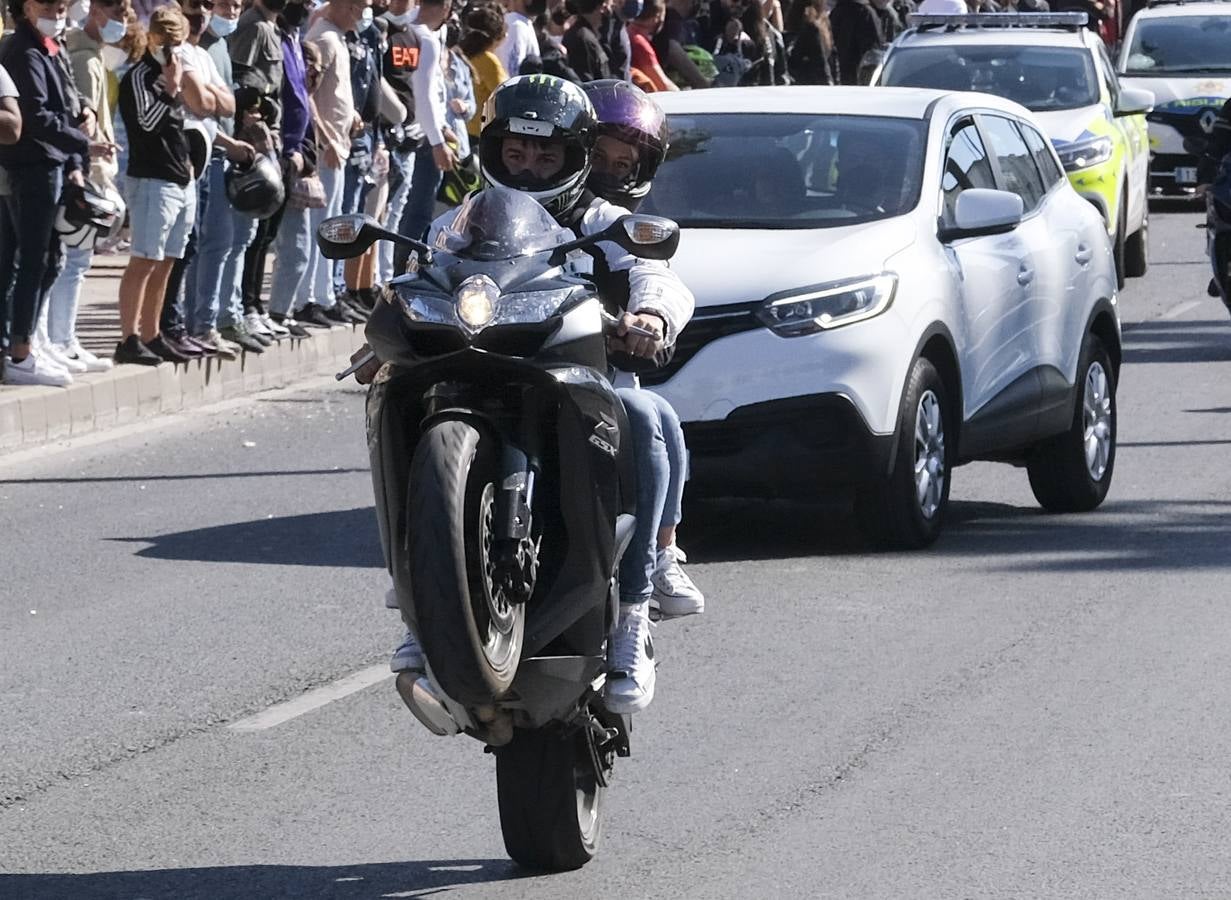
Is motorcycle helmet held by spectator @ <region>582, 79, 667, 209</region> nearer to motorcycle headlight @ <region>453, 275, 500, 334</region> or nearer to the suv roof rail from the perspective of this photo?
motorcycle headlight @ <region>453, 275, 500, 334</region>

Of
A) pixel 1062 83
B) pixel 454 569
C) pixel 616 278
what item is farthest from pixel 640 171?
pixel 1062 83

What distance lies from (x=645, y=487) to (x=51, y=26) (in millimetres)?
7472

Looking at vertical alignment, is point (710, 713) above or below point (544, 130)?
below

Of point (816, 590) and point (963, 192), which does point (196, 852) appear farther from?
point (963, 192)

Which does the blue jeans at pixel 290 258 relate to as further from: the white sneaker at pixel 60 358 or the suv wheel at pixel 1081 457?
the suv wheel at pixel 1081 457

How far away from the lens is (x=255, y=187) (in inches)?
537

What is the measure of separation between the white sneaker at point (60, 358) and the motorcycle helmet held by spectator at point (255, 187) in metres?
1.23

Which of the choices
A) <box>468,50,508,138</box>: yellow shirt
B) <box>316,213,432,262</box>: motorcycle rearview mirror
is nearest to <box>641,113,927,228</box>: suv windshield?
<box>316,213,432,262</box>: motorcycle rearview mirror

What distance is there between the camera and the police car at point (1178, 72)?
1003 inches

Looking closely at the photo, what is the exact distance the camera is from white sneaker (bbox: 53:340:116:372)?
1322 cm

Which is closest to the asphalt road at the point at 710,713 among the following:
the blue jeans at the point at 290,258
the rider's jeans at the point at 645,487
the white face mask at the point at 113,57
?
the rider's jeans at the point at 645,487

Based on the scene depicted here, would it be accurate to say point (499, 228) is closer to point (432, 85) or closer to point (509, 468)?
point (509, 468)

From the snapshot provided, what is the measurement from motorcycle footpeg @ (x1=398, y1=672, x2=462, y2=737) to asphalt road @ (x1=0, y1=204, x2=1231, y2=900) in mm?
488

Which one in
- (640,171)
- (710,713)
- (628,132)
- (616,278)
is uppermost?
(628,132)
